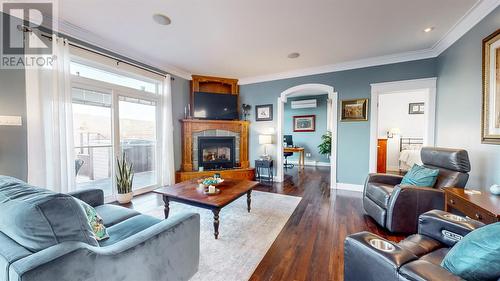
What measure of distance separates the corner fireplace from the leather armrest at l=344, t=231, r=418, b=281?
3.82 meters

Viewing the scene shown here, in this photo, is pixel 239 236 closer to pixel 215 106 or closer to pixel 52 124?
pixel 52 124

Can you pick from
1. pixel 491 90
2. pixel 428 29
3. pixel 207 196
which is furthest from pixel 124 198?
pixel 428 29

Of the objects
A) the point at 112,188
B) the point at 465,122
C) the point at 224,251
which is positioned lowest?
the point at 224,251

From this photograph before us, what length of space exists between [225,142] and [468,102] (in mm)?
4304

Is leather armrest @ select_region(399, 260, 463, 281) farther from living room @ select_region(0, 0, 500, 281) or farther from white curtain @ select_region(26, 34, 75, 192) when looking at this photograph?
white curtain @ select_region(26, 34, 75, 192)

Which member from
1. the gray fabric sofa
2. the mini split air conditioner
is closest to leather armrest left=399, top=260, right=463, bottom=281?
the gray fabric sofa

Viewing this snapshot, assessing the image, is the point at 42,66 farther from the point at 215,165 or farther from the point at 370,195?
the point at 370,195

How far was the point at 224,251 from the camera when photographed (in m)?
1.90

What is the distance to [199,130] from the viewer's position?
4.63 metres

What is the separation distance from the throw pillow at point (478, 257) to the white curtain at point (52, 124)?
3.80m

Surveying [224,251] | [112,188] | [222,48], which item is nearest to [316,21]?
[222,48]

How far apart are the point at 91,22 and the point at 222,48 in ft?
6.01

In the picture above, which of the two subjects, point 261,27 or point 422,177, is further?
point 261,27

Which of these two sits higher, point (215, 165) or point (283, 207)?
point (215, 165)
